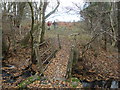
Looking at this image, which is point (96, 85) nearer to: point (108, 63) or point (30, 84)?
point (30, 84)

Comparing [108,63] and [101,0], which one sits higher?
[101,0]

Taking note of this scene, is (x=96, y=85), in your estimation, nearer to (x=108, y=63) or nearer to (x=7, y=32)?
(x=108, y=63)

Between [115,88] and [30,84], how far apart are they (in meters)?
4.28

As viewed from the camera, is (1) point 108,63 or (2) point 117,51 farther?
(2) point 117,51

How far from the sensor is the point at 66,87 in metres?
5.59

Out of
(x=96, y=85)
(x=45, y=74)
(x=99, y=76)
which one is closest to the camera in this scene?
(x=45, y=74)

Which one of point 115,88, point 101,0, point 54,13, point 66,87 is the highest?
point 101,0

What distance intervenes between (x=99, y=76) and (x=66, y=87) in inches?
143

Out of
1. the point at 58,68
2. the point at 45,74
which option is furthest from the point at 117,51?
the point at 45,74

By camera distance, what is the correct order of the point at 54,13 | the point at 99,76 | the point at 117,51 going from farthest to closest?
the point at 117,51, the point at 54,13, the point at 99,76

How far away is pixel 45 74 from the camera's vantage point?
21.7 feet

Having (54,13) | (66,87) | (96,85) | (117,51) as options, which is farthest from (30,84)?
(117,51)

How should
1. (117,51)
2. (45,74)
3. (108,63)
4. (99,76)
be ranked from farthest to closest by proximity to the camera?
(117,51) < (108,63) < (99,76) < (45,74)

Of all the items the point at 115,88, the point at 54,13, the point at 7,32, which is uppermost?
the point at 54,13
